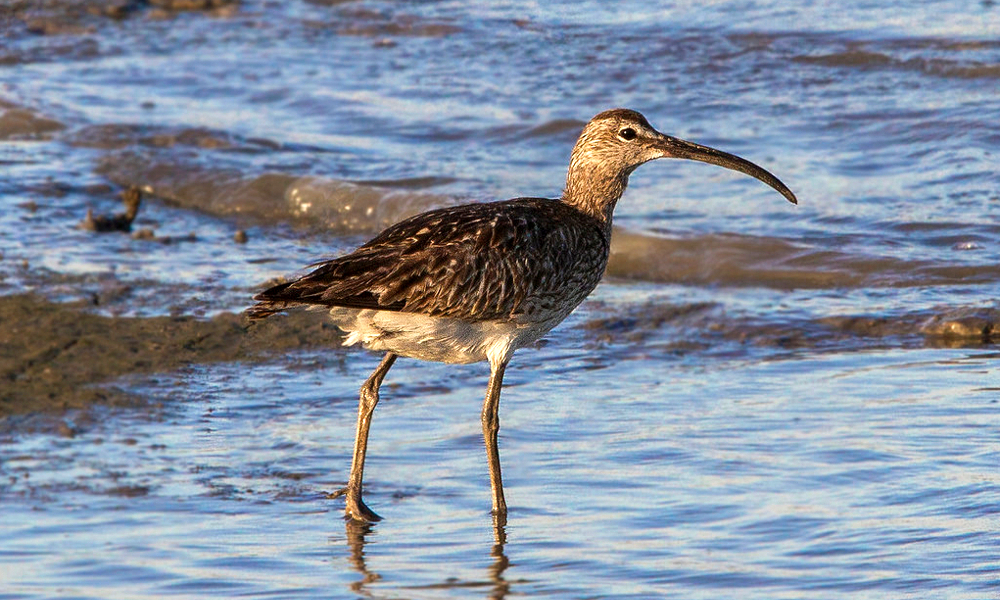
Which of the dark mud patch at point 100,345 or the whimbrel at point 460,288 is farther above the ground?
the whimbrel at point 460,288

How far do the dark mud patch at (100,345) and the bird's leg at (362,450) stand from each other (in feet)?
2.74

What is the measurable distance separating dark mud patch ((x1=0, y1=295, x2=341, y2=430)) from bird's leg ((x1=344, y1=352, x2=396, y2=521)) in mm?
835

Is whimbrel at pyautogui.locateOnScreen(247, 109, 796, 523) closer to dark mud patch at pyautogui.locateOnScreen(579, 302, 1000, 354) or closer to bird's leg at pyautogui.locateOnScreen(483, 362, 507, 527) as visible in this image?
bird's leg at pyautogui.locateOnScreen(483, 362, 507, 527)

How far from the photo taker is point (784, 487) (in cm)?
648

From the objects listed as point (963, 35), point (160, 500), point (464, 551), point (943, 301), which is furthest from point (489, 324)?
point (963, 35)

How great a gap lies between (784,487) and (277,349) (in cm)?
322

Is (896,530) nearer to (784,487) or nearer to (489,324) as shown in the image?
(784,487)

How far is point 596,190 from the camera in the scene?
718 centimetres

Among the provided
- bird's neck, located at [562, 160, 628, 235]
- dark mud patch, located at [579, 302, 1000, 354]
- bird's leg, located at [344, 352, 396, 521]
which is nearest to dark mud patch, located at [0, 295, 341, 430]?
bird's leg, located at [344, 352, 396, 521]

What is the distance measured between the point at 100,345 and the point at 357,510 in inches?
101

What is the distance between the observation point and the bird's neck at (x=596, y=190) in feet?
23.5

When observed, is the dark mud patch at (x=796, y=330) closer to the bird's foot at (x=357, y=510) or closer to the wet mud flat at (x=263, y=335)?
the wet mud flat at (x=263, y=335)

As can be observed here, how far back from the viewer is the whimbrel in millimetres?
6180

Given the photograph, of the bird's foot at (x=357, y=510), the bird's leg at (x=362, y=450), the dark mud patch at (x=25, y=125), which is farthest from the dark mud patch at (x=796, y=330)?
the dark mud patch at (x=25, y=125)
